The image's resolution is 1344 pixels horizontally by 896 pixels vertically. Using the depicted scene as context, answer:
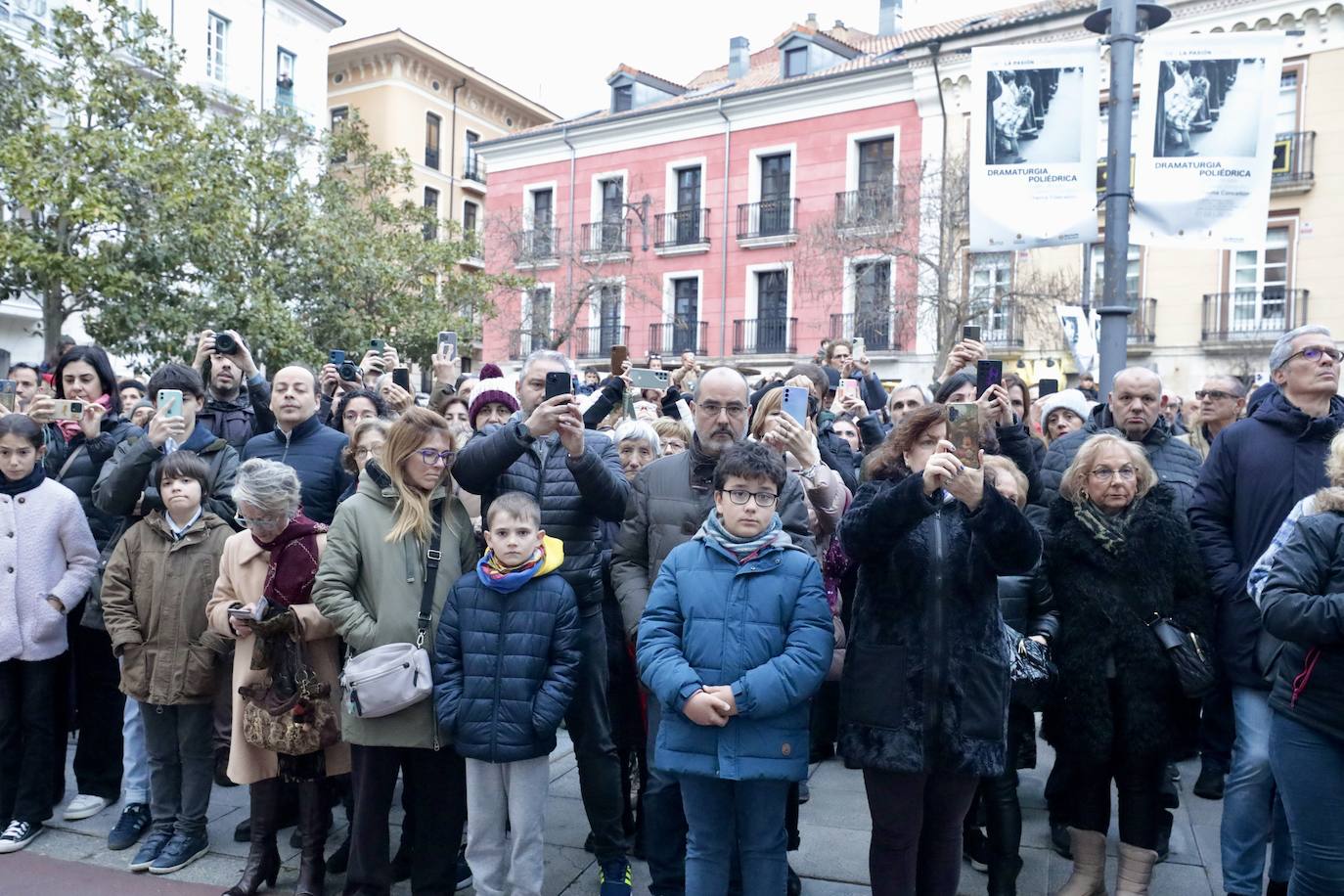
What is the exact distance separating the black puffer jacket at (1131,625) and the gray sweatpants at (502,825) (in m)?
1.99

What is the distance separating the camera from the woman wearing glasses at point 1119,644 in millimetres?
3703

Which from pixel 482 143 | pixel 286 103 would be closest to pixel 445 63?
pixel 482 143

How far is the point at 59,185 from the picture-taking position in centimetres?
1328

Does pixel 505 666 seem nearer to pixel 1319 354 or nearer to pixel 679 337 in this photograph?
pixel 1319 354

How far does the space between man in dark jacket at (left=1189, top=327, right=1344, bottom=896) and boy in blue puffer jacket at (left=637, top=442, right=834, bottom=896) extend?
1.65m

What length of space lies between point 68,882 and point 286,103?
27.2 meters

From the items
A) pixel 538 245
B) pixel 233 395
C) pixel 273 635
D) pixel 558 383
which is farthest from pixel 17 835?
pixel 538 245

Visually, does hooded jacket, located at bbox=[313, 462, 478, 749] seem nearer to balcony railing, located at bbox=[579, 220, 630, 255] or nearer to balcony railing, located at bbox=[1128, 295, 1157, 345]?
balcony railing, located at bbox=[1128, 295, 1157, 345]

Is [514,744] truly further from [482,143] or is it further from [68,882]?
[482,143]

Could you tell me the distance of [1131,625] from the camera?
372 cm

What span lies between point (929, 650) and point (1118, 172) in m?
3.68

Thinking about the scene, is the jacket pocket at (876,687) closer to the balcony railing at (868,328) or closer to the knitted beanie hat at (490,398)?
the knitted beanie hat at (490,398)

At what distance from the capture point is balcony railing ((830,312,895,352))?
22656mm

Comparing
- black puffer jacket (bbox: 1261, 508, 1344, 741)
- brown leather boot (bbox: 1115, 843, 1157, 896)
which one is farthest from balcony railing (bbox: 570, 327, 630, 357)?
black puffer jacket (bbox: 1261, 508, 1344, 741)
